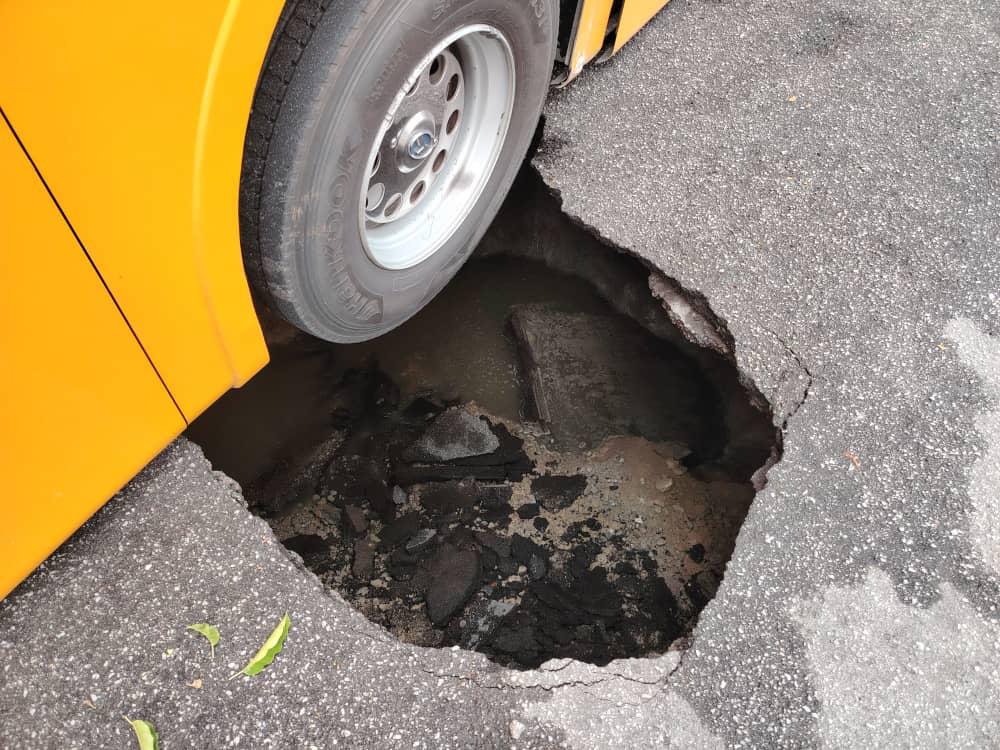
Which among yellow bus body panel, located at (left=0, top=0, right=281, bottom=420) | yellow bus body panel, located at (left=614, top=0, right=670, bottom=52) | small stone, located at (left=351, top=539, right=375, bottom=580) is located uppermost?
yellow bus body panel, located at (left=0, top=0, right=281, bottom=420)

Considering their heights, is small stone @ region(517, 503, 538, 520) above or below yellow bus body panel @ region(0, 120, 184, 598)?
below

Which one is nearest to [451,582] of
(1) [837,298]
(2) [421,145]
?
(2) [421,145]

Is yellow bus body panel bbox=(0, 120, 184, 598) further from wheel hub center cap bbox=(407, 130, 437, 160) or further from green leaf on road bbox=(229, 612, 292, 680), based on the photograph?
wheel hub center cap bbox=(407, 130, 437, 160)

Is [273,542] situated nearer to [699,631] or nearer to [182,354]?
[182,354]

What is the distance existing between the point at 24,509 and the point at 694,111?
248 cm

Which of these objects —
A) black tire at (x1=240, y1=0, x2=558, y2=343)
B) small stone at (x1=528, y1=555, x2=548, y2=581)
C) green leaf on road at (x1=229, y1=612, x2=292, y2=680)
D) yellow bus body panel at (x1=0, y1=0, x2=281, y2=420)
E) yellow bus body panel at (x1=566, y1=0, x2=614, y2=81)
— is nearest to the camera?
yellow bus body panel at (x1=0, y1=0, x2=281, y2=420)

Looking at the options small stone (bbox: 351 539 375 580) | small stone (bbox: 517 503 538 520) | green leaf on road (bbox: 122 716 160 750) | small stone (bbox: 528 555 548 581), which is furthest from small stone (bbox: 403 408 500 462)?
green leaf on road (bbox: 122 716 160 750)

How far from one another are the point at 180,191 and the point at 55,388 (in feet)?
1.47

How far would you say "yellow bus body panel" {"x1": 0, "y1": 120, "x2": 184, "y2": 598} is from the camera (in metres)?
1.21

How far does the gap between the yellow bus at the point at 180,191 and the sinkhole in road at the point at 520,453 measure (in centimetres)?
93

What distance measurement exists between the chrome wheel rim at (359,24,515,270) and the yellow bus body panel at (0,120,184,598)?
67 cm

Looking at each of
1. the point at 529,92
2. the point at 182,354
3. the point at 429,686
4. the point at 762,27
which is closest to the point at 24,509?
the point at 182,354

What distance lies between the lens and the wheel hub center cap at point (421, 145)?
197 centimetres

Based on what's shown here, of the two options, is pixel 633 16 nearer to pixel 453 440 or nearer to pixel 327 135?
→ pixel 327 135
